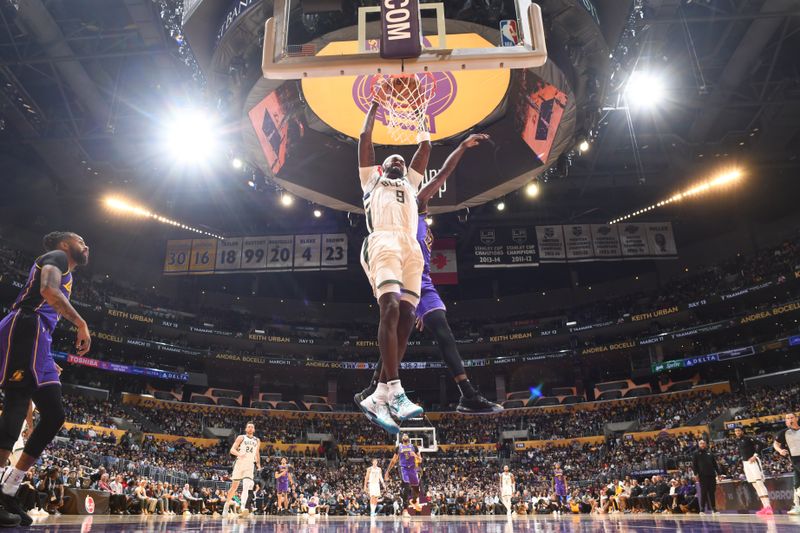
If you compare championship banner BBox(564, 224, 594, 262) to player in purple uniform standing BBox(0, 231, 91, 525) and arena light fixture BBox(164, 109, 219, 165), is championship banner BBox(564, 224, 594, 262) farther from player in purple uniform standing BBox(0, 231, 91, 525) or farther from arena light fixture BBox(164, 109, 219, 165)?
player in purple uniform standing BBox(0, 231, 91, 525)

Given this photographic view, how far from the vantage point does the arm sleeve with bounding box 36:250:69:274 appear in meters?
3.89

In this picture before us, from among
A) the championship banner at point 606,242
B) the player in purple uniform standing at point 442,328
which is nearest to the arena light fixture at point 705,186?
the championship banner at point 606,242

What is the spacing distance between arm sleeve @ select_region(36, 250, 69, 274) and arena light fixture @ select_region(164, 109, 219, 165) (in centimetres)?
1421

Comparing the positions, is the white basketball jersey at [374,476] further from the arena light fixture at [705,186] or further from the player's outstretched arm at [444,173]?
the arena light fixture at [705,186]

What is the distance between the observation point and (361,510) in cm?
2052

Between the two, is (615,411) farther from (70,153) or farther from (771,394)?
(70,153)

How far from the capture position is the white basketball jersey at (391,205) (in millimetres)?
3939

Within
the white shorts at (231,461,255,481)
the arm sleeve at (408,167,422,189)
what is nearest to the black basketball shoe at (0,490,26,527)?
the arm sleeve at (408,167,422,189)

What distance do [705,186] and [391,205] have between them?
987 inches

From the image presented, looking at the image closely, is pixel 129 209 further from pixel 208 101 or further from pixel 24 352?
pixel 24 352

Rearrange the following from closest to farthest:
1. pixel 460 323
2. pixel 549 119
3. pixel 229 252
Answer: pixel 549 119, pixel 229 252, pixel 460 323

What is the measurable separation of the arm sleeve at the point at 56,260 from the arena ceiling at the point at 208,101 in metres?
5.04

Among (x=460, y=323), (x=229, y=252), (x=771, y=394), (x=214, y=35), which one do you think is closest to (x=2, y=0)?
(x=214, y=35)

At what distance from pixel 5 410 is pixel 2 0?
15472mm
